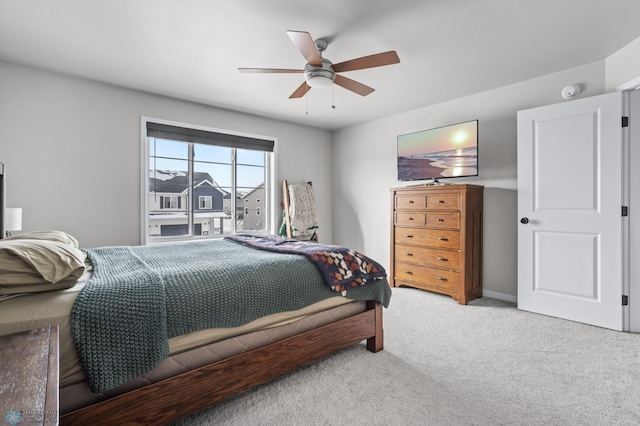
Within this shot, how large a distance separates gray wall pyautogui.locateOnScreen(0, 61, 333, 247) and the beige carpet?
271 centimetres

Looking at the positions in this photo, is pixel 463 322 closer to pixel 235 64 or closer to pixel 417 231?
pixel 417 231

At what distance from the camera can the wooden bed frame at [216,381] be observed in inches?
51.1

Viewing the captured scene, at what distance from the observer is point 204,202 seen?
4.63 m

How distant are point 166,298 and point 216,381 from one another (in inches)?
19.4

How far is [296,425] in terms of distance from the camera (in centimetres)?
155

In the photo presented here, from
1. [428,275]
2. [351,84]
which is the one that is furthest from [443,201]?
[351,84]

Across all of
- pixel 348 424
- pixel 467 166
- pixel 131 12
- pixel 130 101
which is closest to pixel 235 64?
pixel 131 12

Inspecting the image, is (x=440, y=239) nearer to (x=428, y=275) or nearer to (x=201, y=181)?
(x=428, y=275)

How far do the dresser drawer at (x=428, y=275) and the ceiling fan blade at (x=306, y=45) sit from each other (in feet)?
8.63

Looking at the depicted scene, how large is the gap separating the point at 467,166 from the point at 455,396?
8.62 feet

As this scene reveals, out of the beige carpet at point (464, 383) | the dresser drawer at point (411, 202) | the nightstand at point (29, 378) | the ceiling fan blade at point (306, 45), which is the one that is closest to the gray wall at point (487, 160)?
the dresser drawer at point (411, 202)

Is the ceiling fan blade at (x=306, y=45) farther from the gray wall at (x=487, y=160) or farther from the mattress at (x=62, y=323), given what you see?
the gray wall at (x=487, y=160)

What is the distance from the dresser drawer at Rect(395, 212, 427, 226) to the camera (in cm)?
388

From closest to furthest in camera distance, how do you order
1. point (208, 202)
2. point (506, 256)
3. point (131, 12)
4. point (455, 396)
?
1. point (455, 396)
2. point (131, 12)
3. point (506, 256)
4. point (208, 202)
